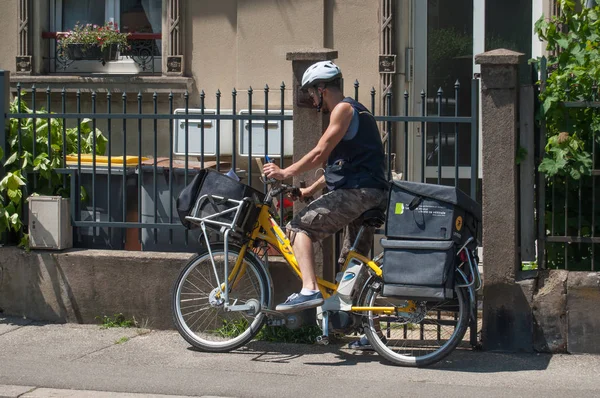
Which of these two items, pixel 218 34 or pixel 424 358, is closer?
pixel 424 358

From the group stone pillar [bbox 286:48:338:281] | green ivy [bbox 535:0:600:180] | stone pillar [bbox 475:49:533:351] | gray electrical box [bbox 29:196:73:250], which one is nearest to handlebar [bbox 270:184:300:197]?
stone pillar [bbox 286:48:338:281]

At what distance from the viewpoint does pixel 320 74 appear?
6.62m

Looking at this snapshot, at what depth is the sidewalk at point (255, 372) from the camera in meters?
6.06

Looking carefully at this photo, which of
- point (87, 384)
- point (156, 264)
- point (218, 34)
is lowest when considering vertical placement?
point (87, 384)

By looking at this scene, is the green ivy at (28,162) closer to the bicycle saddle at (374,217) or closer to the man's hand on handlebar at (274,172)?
the man's hand on handlebar at (274,172)

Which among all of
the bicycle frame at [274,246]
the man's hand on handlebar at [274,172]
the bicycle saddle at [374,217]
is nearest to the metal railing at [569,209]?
the bicycle saddle at [374,217]

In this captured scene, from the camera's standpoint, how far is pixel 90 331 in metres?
7.60

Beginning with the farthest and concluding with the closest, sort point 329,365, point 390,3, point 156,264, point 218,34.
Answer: point 218,34 < point 390,3 < point 156,264 < point 329,365

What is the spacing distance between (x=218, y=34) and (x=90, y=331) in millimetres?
4402

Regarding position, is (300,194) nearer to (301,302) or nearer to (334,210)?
(334,210)

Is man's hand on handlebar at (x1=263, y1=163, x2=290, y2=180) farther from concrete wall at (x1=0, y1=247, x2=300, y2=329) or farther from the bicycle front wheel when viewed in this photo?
concrete wall at (x1=0, y1=247, x2=300, y2=329)

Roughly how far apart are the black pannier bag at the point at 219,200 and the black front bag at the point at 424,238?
93 cm

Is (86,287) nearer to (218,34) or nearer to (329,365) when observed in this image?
(329,365)

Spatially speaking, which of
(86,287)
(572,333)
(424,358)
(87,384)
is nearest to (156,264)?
(86,287)
